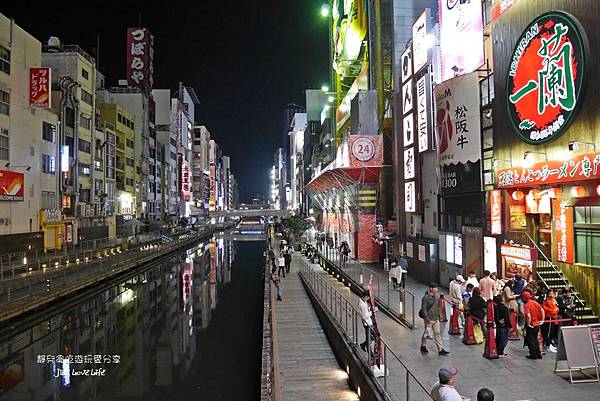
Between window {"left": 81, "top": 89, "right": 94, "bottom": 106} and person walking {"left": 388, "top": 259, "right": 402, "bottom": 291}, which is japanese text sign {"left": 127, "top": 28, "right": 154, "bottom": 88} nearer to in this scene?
window {"left": 81, "top": 89, "right": 94, "bottom": 106}

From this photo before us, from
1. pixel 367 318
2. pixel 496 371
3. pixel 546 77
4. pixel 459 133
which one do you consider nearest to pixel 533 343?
pixel 496 371

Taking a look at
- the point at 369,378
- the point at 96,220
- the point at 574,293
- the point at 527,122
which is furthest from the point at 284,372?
the point at 96,220

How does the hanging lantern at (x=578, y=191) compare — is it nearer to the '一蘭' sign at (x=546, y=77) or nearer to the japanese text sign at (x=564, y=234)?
the japanese text sign at (x=564, y=234)

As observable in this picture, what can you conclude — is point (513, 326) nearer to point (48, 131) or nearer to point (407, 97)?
point (407, 97)

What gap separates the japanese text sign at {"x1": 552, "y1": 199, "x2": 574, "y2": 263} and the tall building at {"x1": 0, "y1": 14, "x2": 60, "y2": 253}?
32.8m

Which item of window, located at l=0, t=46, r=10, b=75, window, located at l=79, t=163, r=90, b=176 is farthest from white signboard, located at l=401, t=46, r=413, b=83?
window, located at l=79, t=163, r=90, b=176

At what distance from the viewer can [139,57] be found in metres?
72.2

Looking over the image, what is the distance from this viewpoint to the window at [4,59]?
33250 mm

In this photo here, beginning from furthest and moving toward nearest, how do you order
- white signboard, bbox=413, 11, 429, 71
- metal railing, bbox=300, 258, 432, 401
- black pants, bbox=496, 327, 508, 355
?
1. white signboard, bbox=413, 11, 429, 71
2. black pants, bbox=496, 327, 508, 355
3. metal railing, bbox=300, 258, 432, 401

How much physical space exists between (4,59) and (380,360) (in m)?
34.9

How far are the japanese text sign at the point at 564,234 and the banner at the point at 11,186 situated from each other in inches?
1288

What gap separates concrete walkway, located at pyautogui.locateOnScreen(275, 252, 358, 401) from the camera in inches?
456

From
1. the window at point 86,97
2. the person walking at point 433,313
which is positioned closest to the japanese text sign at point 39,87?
the window at point 86,97

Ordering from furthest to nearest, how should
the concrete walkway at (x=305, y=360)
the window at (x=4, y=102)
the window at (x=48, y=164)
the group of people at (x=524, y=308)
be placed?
the window at (x=48, y=164) < the window at (x=4, y=102) < the concrete walkway at (x=305, y=360) < the group of people at (x=524, y=308)
